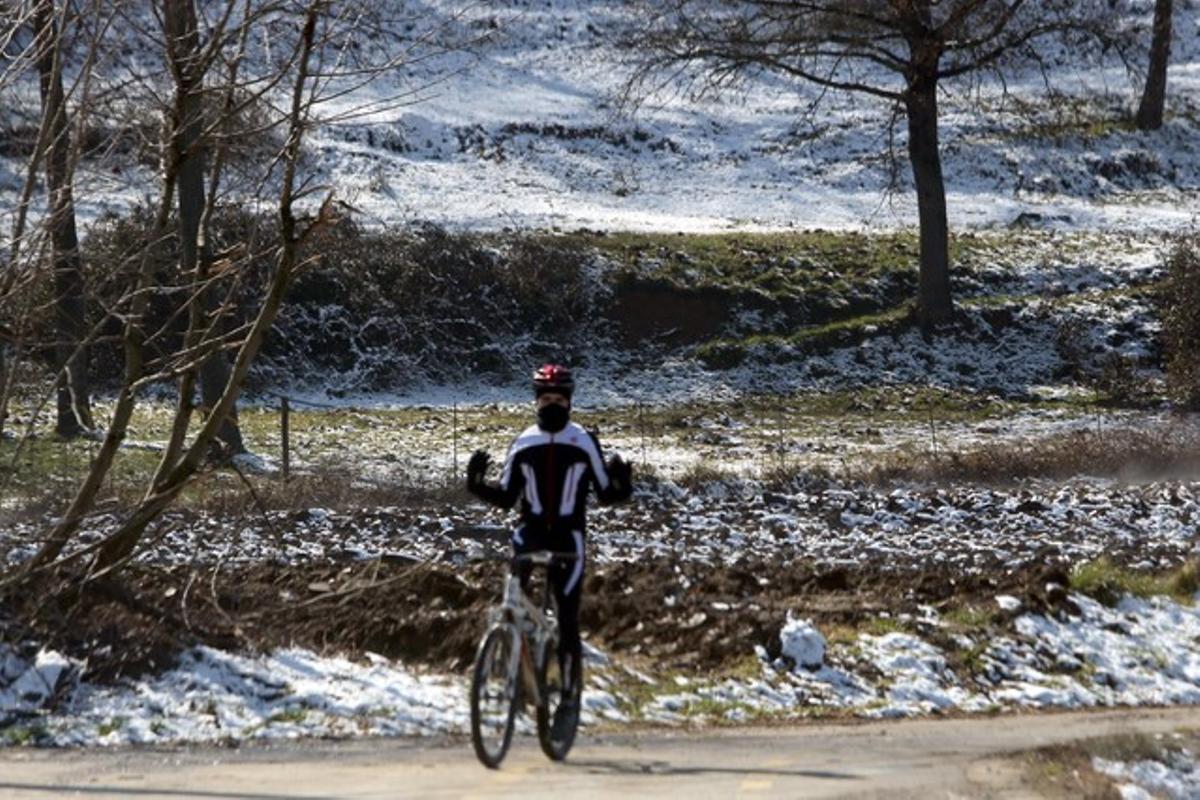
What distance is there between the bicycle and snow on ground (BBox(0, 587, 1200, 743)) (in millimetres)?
984

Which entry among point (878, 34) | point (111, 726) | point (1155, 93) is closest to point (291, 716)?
point (111, 726)

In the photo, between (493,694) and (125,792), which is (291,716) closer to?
(125,792)

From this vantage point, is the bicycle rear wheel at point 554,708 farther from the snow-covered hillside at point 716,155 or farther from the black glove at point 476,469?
the snow-covered hillside at point 716,155

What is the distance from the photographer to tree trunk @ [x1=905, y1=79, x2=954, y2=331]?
28.9 m

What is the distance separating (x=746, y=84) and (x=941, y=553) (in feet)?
126

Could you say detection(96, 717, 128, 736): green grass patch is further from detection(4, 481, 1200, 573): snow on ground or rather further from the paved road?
detection(4, 481, 1200, 573): snow on ground

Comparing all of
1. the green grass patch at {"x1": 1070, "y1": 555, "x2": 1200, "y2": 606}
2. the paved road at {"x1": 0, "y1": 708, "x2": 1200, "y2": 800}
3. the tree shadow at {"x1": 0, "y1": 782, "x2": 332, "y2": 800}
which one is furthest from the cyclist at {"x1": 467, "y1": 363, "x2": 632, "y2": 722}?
the green grass patch at {"x1": 1070, "y1": 555, "x2": 1200, "y2": 606}

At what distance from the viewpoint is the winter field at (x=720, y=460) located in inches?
426

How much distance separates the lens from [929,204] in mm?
29500

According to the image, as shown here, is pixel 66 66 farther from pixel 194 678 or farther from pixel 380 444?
pixel 380 444

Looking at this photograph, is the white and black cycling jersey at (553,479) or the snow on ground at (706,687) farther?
the snow on ground at (706,687)

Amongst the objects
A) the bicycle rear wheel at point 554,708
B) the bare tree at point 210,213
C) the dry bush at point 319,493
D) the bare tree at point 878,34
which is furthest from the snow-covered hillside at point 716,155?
the bicycle rear wheel at point 554,708

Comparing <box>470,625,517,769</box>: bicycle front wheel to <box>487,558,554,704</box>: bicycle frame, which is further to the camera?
<box>487,558,554,704</box>: bicycle frame

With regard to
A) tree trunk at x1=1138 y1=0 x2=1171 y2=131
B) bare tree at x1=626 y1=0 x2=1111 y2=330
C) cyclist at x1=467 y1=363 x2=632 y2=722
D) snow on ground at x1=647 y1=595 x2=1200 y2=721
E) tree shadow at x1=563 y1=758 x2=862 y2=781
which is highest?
tree trunk at x1=1138 y1=0 x2=1171 y2=131
